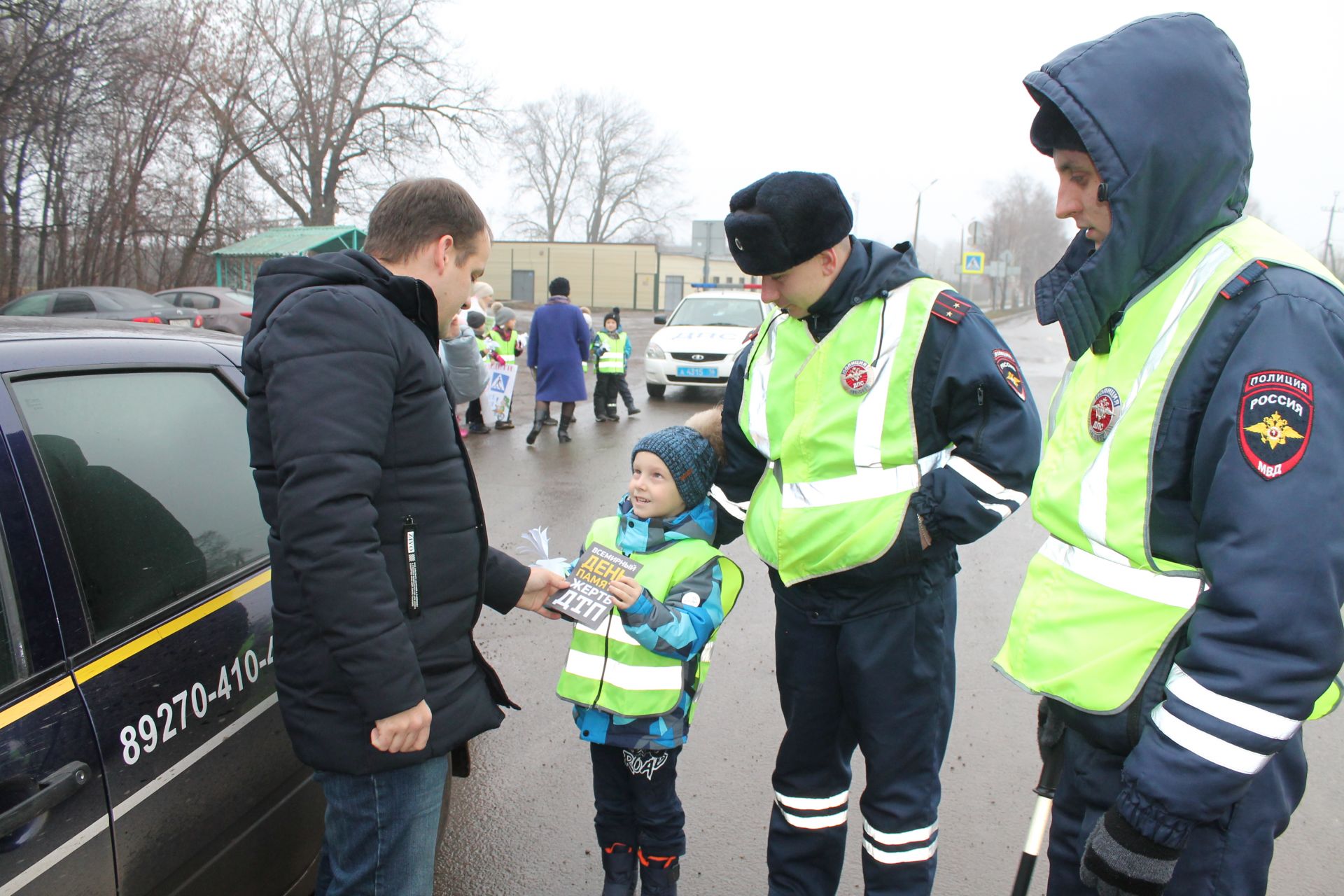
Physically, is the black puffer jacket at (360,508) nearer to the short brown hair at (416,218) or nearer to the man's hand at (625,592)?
the short brown hair at (416,218)

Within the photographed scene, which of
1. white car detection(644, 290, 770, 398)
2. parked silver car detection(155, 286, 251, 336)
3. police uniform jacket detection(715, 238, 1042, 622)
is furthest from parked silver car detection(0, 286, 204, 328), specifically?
police uniform jacket detection(715, 238, 1042, 622)

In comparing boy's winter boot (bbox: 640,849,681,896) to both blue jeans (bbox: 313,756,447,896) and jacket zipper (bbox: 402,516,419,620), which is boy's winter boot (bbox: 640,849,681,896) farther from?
jacket zipper (bbox: 402,516,419,620)

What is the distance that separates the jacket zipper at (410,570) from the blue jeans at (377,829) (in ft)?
1.14

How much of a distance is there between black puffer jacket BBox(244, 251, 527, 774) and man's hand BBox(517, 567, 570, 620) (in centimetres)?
44

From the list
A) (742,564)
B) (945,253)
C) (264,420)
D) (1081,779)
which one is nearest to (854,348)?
A: (1081,779)

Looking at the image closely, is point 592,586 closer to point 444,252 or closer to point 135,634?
point 444,252

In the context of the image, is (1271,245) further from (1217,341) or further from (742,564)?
(742,564)

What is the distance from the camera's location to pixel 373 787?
1.81 meters

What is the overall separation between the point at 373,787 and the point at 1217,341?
5.74ft

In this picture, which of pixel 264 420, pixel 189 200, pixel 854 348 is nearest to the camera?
pixel 264 420

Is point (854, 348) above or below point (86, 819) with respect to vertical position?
above

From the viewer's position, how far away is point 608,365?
11398 mm

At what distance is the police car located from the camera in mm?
1563

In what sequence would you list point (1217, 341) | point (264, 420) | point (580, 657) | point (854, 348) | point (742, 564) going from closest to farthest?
point (1217, 341)
point (264, 420)
point (854, 348)
point (580, 657)
point (742, 564)
